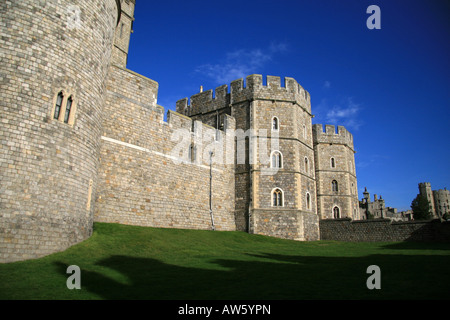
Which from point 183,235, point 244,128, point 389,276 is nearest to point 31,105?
point 183,235

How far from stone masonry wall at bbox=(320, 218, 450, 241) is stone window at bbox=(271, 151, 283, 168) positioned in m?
6.48

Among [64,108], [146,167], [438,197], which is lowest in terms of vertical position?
[146,167]

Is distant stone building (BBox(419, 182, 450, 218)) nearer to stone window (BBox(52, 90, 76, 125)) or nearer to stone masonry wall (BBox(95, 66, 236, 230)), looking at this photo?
stone masonry wall (BBox(95, 66, 236, 230))

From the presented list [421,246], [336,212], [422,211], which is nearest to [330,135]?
[336,212]

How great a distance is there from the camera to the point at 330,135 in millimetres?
32438

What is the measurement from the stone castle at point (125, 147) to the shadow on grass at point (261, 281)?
301 centimetres

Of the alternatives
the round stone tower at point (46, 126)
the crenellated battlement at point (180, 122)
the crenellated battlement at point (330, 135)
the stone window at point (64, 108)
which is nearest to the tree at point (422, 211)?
the crenellated battlement at point (330, 135)

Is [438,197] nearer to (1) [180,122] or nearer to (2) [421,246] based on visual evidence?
(2) [421,246]

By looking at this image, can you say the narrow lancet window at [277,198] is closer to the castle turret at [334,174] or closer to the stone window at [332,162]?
the castle turret at [334,174]

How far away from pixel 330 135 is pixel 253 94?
12.0 metres

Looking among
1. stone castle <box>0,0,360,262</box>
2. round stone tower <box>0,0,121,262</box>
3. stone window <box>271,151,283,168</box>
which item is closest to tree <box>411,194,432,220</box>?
stone castle <box>0,0,360,262</box>
